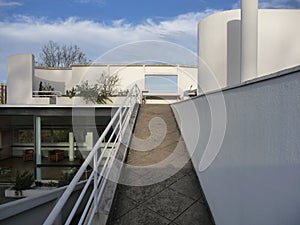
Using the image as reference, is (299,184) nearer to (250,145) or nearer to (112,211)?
(250,145)

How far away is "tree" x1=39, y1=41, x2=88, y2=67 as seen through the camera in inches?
898

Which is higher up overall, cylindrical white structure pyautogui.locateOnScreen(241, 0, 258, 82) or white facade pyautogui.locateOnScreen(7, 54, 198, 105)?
white facade pyautogui.locateOnScreen(7, 54, 198, 105)

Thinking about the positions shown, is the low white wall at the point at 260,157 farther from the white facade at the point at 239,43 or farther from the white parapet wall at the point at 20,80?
the white parapet wall at the point at 20,80

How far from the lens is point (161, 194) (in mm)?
2992

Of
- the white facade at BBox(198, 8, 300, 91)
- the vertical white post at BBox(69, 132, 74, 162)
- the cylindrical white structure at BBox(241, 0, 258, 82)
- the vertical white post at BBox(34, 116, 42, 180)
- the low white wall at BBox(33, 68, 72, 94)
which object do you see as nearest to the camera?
the cylindrical white structure at BBox(241, 0, 258, 82)

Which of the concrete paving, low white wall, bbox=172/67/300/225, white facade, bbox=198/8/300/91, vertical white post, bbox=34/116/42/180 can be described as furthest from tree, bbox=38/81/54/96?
low white wall, bbox=172/67/300/225

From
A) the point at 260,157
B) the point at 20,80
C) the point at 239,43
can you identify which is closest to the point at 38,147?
the point at 20,80

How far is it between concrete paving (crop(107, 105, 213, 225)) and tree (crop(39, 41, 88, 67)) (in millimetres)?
20200

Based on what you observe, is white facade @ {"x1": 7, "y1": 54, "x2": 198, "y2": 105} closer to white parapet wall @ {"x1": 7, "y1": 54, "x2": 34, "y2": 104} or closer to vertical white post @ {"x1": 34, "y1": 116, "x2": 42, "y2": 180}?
white parapet wall @ {"x1": 7, "y1": 54, "x2": 34, "y2": 104}

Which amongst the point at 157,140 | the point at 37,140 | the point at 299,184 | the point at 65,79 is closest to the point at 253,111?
the point at 299,184

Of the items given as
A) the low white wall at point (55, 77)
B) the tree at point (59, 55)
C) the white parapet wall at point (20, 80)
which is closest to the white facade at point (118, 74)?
the low white wall at point (55, 77)

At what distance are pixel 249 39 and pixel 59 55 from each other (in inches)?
880

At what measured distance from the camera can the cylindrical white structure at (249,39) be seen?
2.89m

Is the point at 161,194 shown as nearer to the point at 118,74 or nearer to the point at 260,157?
the point at 260,157
